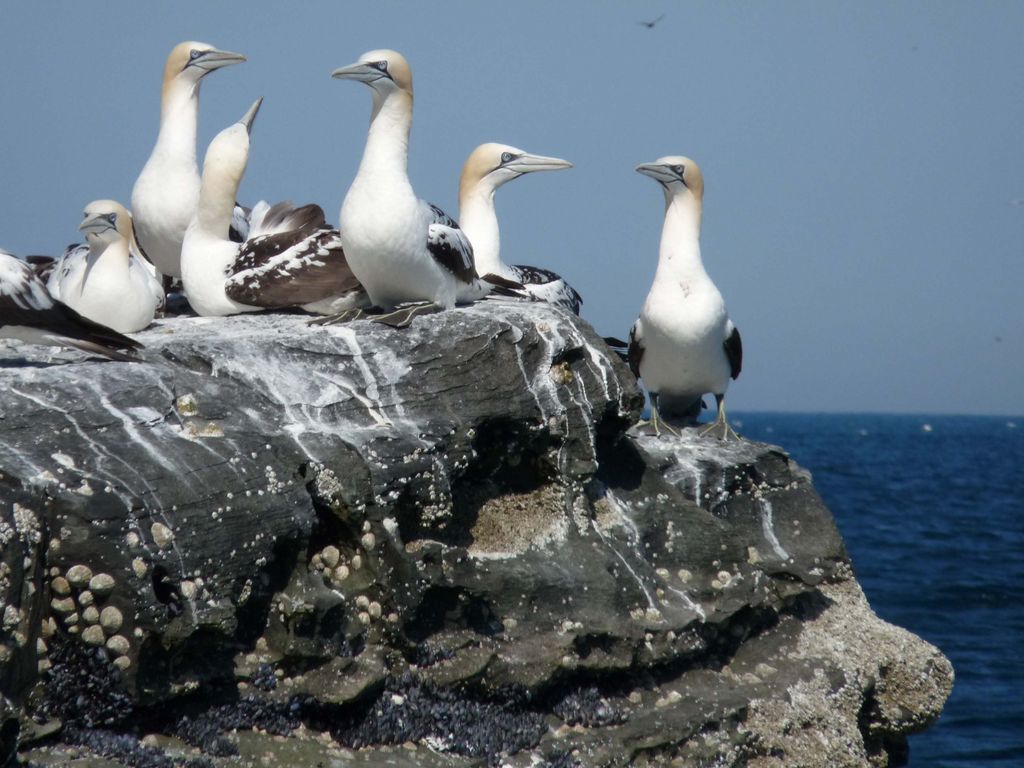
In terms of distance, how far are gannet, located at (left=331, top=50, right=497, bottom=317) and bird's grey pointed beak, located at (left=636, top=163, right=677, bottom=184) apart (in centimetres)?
202

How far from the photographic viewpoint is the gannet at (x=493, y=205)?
889cm

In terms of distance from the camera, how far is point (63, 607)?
4824 mm

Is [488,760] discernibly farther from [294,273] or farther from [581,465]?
[294,273]

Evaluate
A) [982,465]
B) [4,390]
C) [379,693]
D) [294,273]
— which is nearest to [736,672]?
[379,693]

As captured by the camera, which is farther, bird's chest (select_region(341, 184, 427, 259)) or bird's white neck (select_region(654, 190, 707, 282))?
bird's white neck (select_region(654, 190, 707, 282))

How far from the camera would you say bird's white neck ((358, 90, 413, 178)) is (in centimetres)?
701

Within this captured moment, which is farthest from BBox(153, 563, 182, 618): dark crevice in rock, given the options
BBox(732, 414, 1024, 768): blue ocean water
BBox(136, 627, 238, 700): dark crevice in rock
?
BBox(732, 414, 1024, 768): blue ocean water

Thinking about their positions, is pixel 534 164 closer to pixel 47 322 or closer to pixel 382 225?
pixel 382 225

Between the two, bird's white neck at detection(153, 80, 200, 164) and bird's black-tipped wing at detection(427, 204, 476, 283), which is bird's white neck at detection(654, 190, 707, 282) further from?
bird's white neck at detection(153, 80, 200, 164)

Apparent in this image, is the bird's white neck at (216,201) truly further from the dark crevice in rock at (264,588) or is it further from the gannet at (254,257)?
the dark crevice in rock at (264,588)

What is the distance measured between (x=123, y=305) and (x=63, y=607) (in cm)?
221

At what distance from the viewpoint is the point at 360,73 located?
713 cm

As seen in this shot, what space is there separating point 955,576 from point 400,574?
14.2 meters

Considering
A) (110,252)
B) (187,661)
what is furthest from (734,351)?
(187,661)
